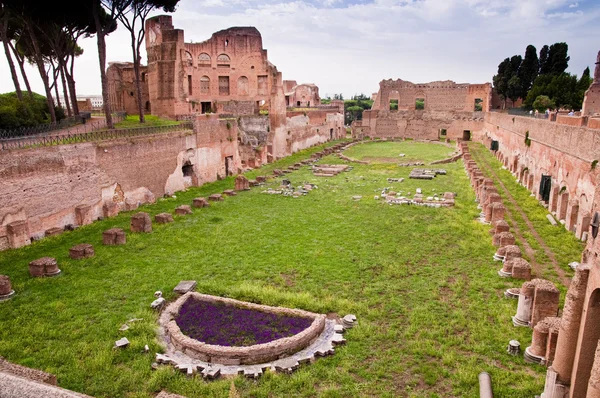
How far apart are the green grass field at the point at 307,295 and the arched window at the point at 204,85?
21.8 m

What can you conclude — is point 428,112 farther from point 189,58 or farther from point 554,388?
point 554,388

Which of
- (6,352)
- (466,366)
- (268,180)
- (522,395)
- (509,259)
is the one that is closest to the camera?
(522,395)

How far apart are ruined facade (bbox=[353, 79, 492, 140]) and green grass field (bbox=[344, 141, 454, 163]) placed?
410cm

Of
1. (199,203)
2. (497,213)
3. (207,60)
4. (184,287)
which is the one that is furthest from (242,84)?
(184,287)

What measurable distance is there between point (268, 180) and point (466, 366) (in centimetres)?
1627

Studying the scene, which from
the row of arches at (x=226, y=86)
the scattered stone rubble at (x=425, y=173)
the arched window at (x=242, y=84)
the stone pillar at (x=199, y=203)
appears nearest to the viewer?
the stone pillar at (x=199, y=203)

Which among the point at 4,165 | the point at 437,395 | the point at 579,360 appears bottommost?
the point at 437,395

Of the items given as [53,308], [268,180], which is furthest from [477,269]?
[268,180]

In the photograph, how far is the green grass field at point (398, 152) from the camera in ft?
94.4

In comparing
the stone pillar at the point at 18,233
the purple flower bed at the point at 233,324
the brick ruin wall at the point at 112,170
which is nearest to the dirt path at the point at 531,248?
the purple flower bed at the point at 233,324

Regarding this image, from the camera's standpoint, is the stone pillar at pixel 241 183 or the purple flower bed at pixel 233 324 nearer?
the purple flower bed at pixel 233 324

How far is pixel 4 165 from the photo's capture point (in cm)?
1138

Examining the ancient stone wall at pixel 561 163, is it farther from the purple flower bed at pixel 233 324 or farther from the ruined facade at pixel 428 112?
the ruined facade at pixel 428 112

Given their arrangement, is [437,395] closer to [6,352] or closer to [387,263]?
[387,263]
